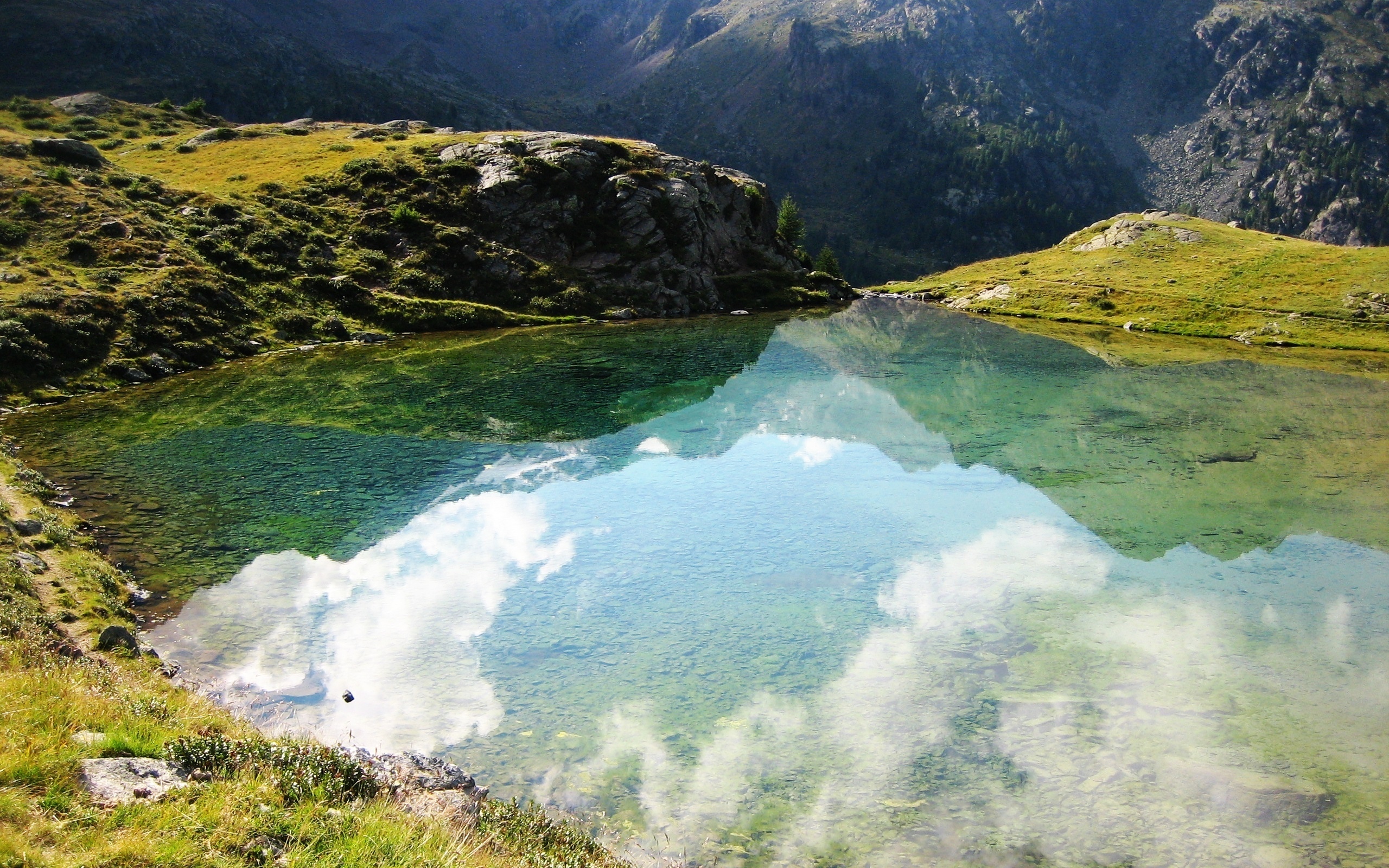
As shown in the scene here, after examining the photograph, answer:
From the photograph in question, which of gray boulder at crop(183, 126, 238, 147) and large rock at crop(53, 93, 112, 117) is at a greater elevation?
large rock at crop(53, 93, 112, 117)

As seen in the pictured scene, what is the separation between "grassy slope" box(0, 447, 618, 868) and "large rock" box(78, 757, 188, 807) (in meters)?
0.16

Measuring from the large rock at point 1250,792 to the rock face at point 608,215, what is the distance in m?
85.3

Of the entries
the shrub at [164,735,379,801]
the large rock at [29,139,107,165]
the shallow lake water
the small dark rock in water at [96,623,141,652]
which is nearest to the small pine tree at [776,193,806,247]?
the large rock at [29,139,107,165]

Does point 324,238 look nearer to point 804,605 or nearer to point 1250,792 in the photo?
point 804,605

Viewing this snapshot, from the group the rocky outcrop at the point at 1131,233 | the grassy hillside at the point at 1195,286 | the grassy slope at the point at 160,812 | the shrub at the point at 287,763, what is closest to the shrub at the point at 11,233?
the grassy slope at the point at 160,812

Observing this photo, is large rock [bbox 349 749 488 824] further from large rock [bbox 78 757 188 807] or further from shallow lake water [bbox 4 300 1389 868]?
large rock [bbox 78 757 188 807]

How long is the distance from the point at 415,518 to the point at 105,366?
34.0 metres

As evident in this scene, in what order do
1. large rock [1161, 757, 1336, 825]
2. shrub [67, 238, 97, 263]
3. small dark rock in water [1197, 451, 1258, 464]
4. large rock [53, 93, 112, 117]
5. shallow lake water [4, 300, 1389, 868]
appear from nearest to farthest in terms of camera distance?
large rock [1161, 757, 1336, 825] < shallow lake water [4, 300, 1389, 868] < small dark rock in water [1197, 451, 1258, 464] < shrub [67, 238, 97, 263] < large rock [53, 93, 112, 117]

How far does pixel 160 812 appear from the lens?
8.83 m

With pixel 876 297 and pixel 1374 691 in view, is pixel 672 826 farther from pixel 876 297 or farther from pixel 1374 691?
pixel 876 297

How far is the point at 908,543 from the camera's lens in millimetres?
29156

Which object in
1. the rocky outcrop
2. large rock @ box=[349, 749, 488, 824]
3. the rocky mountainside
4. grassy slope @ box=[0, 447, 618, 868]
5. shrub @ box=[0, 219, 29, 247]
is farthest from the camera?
the rocky outcrop

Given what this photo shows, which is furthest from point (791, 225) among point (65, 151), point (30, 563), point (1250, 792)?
point (1250, 792)

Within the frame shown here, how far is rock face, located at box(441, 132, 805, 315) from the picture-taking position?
9781cm
